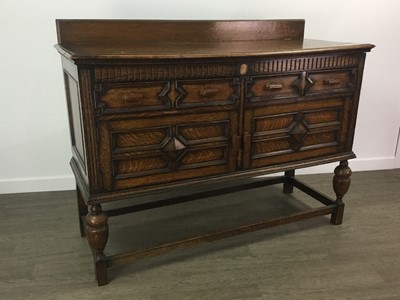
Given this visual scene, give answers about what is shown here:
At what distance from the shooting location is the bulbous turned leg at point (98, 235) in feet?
5.11

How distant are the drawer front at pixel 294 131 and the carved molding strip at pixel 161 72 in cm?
23

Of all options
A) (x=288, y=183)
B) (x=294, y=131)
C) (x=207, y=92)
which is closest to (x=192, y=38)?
(x=207, y=92)

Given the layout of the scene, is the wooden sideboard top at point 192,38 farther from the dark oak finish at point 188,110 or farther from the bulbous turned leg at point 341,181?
the bulbous turned leg at point 341,181

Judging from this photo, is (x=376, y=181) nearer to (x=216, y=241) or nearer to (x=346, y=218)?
(x=346, y=218)

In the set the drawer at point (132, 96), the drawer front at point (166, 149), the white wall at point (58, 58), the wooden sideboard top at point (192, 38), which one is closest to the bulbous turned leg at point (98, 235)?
the drawer front at point (166, 149)

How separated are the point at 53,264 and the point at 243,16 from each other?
1714mm

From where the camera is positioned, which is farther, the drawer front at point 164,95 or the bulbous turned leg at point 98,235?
the bulbous turned leg at point 98,235

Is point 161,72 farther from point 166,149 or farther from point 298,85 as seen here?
point 298,85

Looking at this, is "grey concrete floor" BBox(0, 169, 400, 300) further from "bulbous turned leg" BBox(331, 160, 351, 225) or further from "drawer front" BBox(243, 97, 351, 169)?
"drawer front" BBox(243, 97, 351, 169)

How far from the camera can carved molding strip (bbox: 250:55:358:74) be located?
5.32 ft

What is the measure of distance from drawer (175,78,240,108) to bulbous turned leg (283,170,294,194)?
99 centimetres

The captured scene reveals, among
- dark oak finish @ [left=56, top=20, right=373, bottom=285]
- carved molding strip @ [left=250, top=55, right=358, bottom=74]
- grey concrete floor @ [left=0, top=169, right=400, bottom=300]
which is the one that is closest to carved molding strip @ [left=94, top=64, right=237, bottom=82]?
dark oak finish @ [left=56, top=20, right=373, bottom=285]

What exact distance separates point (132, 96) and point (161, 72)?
14 cm

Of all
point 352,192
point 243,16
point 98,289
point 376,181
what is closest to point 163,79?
point 98,289
